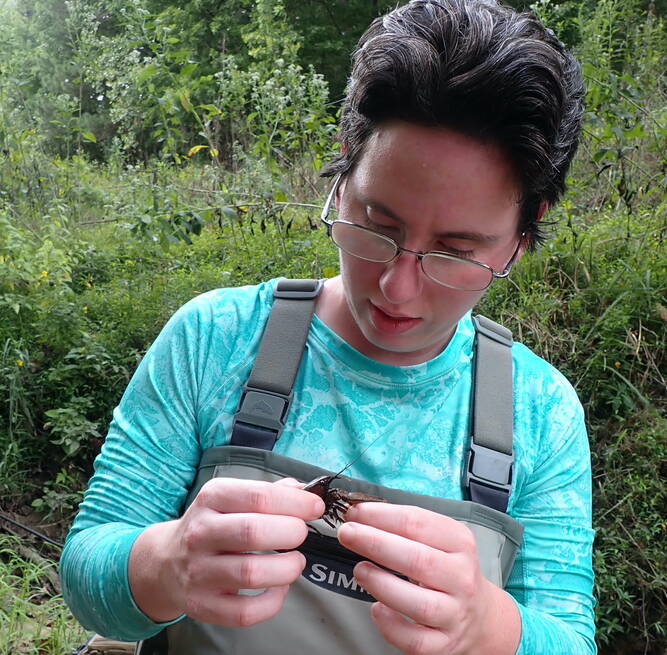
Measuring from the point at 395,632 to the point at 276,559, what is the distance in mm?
245

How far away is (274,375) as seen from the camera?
151 cm

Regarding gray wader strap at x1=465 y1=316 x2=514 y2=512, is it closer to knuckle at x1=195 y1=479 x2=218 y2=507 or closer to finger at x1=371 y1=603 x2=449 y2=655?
finger at x1=371 y1=603 x2=449 y2=655

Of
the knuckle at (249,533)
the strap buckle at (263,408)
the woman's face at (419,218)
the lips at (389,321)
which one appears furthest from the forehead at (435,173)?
the knuckle at (249,533)

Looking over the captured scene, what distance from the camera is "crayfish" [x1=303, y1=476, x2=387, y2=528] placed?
4.52ft

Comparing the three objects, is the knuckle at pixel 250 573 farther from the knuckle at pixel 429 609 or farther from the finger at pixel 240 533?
the knuckle at pixel 429 609

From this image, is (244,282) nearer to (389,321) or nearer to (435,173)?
(389,321)

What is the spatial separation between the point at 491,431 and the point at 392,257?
47 cm

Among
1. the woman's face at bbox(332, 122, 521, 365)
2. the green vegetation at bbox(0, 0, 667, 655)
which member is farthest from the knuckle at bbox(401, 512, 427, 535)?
the green vegetation at bbox(0, 0, 667, 655)

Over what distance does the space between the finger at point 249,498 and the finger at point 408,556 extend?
10cm

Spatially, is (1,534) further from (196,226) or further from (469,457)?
(469,457)

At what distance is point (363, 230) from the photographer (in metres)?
1.46

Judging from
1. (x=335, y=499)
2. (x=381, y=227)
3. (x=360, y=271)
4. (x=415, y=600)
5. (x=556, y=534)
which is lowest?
(x=556, y=534)

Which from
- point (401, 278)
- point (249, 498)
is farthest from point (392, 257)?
point (249, 498)

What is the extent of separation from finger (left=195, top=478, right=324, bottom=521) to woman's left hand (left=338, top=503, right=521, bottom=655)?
11cm
